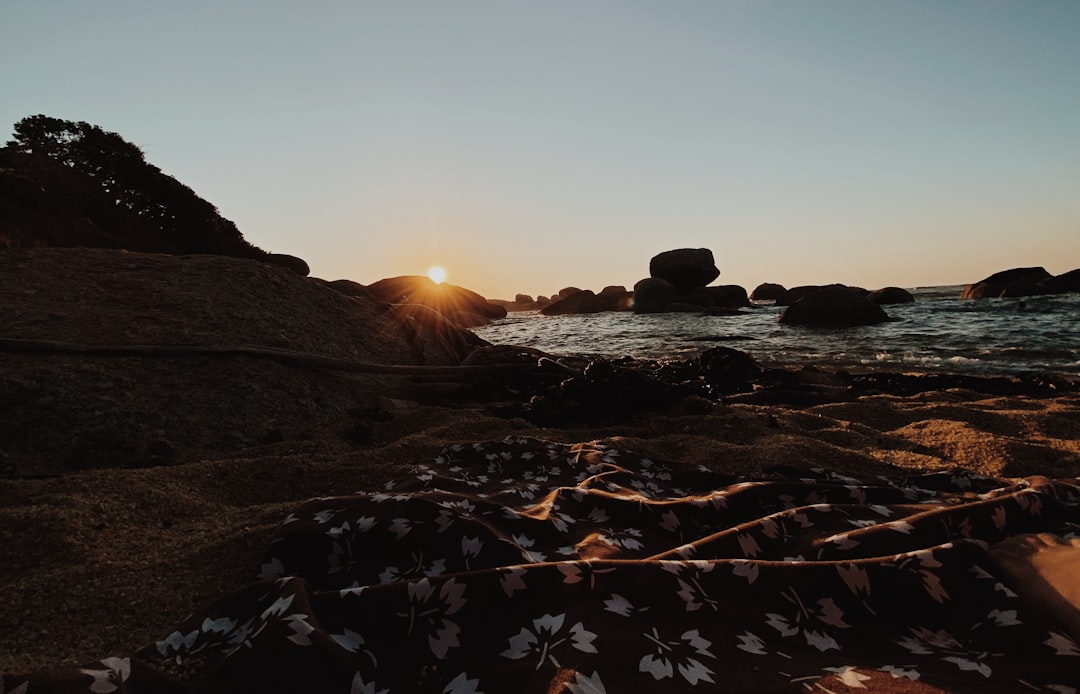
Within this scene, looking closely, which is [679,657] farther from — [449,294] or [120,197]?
[449,294]

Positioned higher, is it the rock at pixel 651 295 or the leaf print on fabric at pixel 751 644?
the rock at pixel 651 295

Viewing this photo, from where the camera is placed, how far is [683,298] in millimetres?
41531

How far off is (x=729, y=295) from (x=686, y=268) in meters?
4.10

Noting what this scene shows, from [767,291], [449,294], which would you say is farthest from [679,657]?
[767,291]

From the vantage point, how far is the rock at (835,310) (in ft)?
64.8

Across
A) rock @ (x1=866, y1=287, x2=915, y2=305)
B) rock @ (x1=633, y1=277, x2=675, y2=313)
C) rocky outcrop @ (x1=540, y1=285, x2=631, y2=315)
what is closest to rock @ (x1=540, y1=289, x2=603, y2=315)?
rocky outcrop @ (x1=540, y1=285, x2=631, y2=315)

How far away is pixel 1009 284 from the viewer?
31.6m

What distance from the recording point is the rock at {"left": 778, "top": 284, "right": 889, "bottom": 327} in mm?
19766

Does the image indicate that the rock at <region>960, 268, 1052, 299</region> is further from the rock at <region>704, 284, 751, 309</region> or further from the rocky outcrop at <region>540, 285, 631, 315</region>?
the rocky outcrop at <region>540, 285, 631, 315</region>

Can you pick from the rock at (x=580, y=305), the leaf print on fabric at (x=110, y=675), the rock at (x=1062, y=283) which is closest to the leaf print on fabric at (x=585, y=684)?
the leaf print on fabric at (x=110, y=675)

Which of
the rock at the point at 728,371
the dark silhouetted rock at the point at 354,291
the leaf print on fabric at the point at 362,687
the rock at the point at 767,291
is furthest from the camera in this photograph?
the rock at the point at 767,291

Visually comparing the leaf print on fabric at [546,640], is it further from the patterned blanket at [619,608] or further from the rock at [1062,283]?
the rock at [1062,283]

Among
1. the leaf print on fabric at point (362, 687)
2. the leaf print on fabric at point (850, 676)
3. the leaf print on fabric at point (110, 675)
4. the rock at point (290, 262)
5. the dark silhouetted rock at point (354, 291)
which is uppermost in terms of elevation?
the rock at point (290, 262)

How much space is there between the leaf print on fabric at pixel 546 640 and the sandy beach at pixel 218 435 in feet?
3.78
